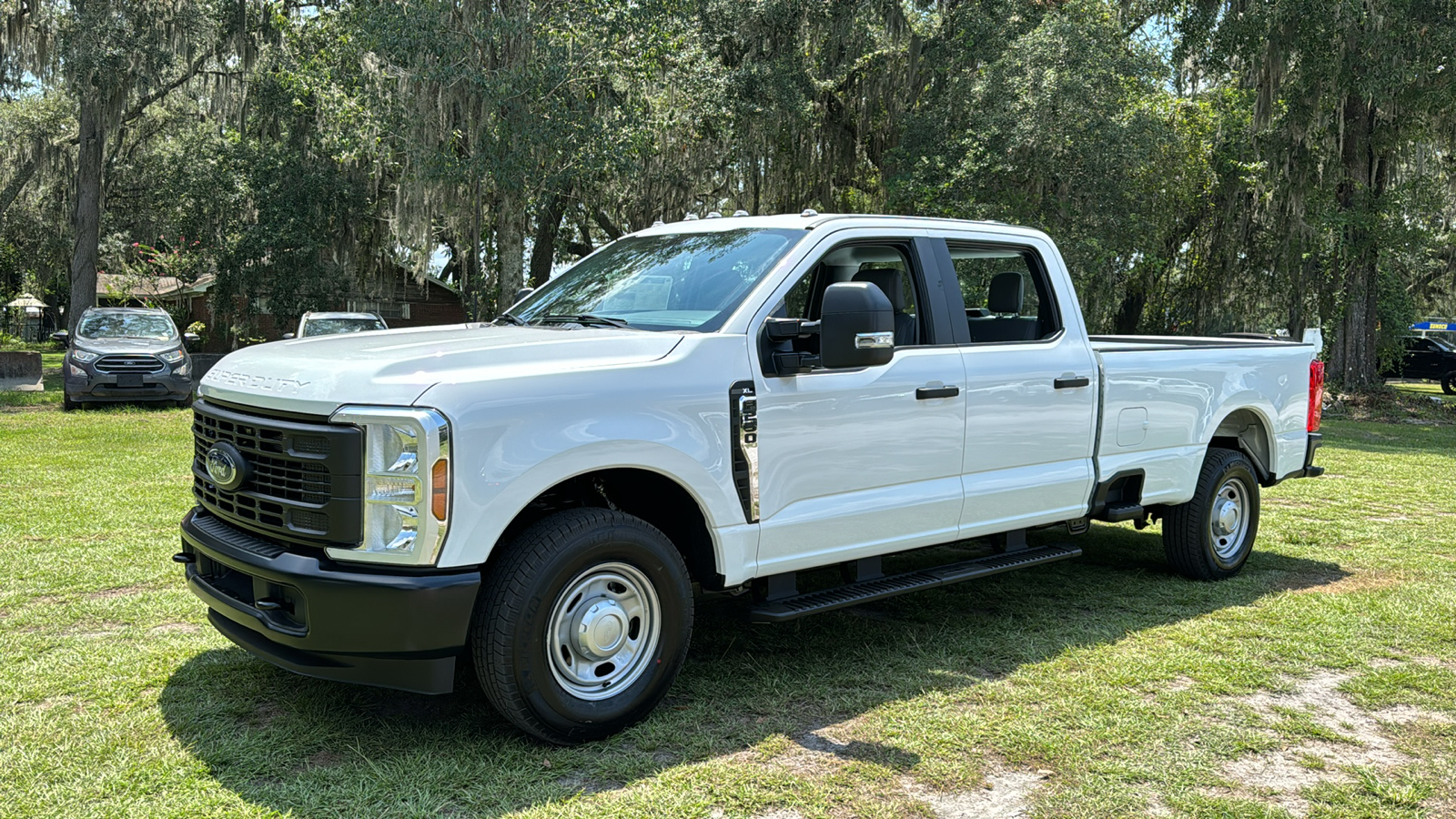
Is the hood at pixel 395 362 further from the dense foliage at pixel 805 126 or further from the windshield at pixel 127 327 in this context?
the windshield at pixel 127 327

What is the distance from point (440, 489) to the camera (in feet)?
12.2

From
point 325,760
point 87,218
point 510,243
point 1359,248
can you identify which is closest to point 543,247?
point 510,243

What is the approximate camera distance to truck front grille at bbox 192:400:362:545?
3762 millimetres

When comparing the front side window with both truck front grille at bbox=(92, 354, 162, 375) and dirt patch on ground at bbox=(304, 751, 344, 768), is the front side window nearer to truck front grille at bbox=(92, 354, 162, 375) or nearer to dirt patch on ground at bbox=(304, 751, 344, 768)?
dirt patch on ground at bbox=(304, 751, 344, 768)

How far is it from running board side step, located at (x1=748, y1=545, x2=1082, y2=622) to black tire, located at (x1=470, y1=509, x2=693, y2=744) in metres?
0.43

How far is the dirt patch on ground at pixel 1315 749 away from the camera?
390 cm

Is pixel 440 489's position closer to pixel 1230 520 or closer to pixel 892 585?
pixel 892 585

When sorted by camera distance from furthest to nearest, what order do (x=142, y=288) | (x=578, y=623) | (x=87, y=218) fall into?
(x=142, y=288)
(x=87, y=218)
(x=578, y=623)

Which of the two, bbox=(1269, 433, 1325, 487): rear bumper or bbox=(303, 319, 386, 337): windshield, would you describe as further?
bbox=(303, 319, 386, 337): windshield

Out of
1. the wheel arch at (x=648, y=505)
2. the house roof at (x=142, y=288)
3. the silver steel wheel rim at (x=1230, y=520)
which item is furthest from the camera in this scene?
the house roof at (x=142, y=288)

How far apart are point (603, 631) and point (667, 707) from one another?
608mm

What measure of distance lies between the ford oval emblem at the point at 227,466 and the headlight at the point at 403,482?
603 millimetres

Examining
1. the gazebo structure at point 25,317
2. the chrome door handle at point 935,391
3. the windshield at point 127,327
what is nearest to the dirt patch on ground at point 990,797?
the chrome door handle at point 935,391

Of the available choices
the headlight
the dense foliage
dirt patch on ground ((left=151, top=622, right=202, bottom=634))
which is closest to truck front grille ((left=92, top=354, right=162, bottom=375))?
the dense foliage
